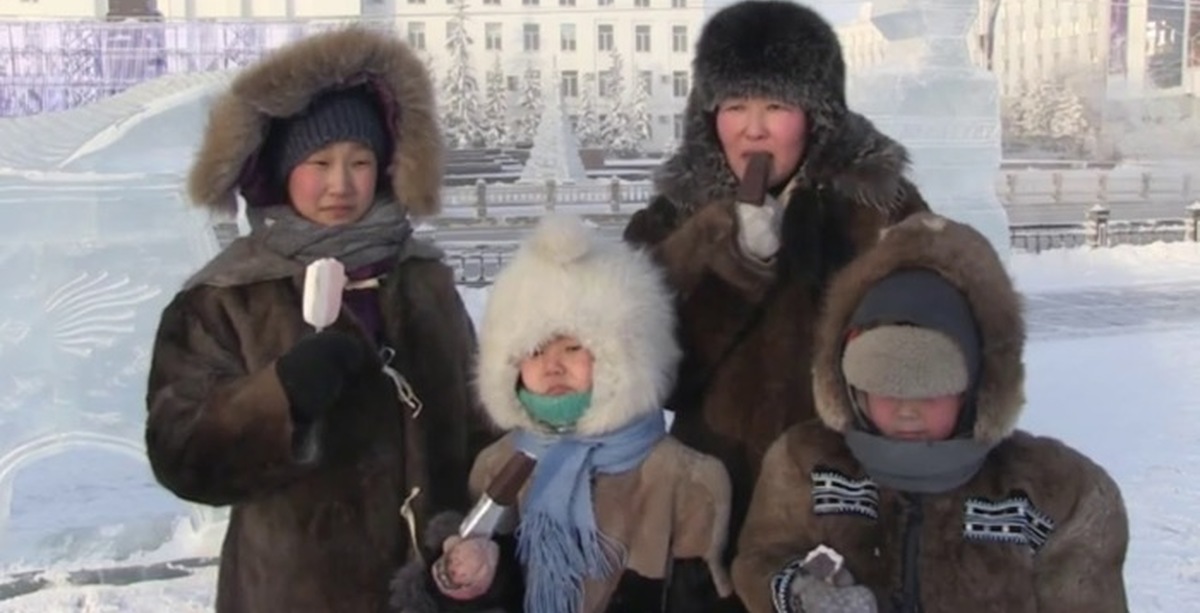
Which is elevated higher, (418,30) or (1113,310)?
(418,30)

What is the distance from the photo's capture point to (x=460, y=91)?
26.2 feet

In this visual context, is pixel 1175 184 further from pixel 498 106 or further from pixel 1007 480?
pixel 1007 480

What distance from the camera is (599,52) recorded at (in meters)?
8.82

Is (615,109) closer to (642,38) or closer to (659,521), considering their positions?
(642,38)

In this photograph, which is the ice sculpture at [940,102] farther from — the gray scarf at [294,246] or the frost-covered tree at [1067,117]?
the frost-covered tree at [1067,117]

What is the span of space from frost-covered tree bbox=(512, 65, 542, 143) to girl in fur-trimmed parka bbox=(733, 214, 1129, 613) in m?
6.68

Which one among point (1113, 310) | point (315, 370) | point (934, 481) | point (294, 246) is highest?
point (294, 246)

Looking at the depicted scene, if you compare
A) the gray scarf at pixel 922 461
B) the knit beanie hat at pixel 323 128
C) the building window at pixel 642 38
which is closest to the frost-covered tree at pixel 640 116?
the building window at pixel 642 38

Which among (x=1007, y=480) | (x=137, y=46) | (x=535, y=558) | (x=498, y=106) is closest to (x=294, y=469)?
(x=535, y=558)

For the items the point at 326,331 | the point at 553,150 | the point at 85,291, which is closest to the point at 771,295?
the point at 326,331

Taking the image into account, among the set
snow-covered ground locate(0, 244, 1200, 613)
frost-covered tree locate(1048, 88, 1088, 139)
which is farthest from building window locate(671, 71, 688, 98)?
frost-covered tree locate(1048, 88, 1088, 139)

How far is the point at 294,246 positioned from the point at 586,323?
0.48m

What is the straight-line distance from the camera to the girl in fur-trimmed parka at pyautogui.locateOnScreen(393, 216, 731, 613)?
181 cm

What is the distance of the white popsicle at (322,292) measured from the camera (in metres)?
1.82
